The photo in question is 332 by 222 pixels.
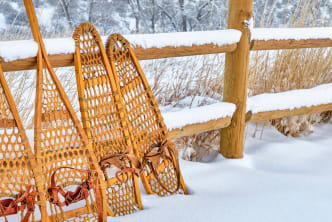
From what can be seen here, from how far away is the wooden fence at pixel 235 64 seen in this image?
184 cm

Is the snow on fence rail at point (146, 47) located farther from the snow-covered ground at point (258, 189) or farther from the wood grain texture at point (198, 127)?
the snow-covered ground at point (258, 189)

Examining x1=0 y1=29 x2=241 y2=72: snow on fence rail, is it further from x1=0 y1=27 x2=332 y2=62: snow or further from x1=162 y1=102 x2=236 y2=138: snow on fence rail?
x1=162 y1=102 x2=236 y2=138: snow on fence rail

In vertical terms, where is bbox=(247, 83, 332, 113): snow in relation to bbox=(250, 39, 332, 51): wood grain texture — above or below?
below

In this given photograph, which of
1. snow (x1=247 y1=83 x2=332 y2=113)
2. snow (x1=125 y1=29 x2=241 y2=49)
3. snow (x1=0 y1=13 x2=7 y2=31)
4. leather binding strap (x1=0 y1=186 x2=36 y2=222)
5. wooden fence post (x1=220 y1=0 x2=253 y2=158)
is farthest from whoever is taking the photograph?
snow (x1=0 y1=13 x2=7 y2=31)

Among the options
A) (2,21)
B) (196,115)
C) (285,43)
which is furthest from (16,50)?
(2,21)

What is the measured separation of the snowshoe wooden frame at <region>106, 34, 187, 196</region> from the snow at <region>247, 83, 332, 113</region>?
78 cm

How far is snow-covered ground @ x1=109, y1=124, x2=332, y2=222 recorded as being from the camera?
141 cm

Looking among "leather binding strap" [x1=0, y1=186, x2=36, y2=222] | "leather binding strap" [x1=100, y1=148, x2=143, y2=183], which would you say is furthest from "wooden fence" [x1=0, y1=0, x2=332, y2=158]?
"leather binding strap" [x1=0, y1=186, x2=36, y2=222]

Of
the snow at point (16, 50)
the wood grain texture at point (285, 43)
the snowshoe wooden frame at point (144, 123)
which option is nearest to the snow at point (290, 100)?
the wood grain texture at point (285, 43)

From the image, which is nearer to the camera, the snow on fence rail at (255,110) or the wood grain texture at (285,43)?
the snow on fence rail at (255,110)

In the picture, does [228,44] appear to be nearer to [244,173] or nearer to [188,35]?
[188,35]

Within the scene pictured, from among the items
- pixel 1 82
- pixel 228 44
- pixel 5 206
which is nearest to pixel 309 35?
pixel 228 44

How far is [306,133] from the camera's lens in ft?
9.16

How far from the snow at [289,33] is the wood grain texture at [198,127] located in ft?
1.78
